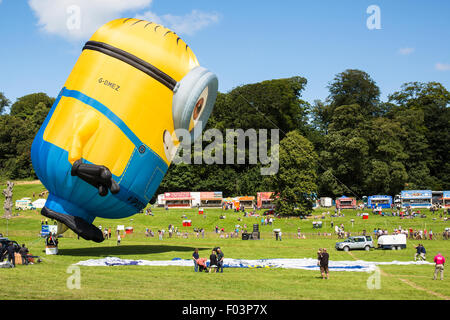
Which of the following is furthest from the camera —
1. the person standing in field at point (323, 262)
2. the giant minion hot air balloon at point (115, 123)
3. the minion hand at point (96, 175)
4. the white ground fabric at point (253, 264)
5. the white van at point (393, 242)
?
the white van at point (393, 242)

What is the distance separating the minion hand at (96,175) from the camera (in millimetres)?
19297

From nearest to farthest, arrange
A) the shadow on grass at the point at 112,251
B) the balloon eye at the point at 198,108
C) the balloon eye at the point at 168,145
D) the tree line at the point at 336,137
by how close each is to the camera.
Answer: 1. the balloon eye at the point at 168,145
2. the balloon eye at the point at 198,108
3. the shadow on grass at the point at 112,251
4. the tree line at the point at 336,137

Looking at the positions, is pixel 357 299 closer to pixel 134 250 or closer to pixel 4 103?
pixel 134 250

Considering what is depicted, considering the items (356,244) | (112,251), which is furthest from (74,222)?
(356,244)

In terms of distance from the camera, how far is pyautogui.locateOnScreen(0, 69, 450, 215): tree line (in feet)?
281

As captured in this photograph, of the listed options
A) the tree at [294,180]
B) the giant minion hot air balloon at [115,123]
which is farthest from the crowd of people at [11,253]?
the tree at [294,180]

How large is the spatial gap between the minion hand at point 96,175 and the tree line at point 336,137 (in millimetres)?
50380

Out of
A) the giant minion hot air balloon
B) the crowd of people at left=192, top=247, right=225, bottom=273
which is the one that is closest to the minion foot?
the giant minion hot air balloon

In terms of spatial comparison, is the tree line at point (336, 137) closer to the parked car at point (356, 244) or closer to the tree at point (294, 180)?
the tree at point (294, 180)

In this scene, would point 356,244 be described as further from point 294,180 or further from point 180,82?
point 294,180

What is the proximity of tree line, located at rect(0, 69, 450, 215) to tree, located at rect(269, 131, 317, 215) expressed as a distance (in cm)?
22

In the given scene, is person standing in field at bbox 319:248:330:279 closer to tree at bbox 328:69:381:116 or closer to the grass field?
the grass field

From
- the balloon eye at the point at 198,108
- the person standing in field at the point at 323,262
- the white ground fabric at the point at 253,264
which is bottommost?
the white ground fabric at the point at 253,264
